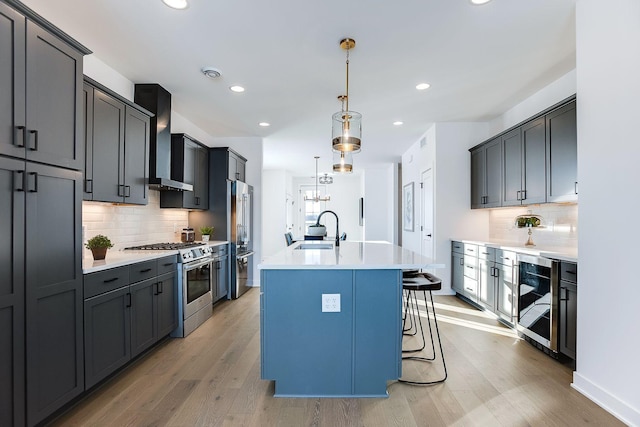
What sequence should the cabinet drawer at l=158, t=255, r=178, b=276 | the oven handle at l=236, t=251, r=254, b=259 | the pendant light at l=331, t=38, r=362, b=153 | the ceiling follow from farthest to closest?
the oven handle at l=236, t=251, r=254, b=259
the cabinet drawer at l=158, t=255, r=178, b=276
the pendant light at l=331, t=38, r=362, b=153
the ceiling

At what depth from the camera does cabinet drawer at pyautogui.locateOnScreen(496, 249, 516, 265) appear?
3551mm

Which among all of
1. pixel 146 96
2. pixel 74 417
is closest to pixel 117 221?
pixel 146 96

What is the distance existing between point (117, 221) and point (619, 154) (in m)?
4.18

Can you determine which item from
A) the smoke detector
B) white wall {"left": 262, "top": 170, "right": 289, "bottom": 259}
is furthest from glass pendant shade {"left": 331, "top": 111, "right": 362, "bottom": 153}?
white wall {"left": 262, "top": 170, "right": 289, "bottom": 259}

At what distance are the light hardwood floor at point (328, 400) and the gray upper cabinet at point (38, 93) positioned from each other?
1.59 metres

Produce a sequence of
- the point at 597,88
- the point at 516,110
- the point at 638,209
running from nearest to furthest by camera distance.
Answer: the point at 638,209 < the point at 597,88 < the point at 516,110

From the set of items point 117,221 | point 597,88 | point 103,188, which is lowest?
point 117,221

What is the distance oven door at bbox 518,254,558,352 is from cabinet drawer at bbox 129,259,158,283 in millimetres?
3432

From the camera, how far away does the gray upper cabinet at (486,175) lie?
14.7ft

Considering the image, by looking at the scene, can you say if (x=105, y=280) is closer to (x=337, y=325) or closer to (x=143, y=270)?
(x=143, y=270)

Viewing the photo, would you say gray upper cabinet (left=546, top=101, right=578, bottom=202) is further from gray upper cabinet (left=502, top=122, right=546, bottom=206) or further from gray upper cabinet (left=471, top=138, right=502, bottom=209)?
gray upper cabinet (left=471, top=138, right=502, bottom=209)

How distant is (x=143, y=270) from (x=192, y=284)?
0.91 m

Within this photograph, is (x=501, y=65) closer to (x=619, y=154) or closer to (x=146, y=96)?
(x=619, y=154)

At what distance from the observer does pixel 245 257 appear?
5512 mm
